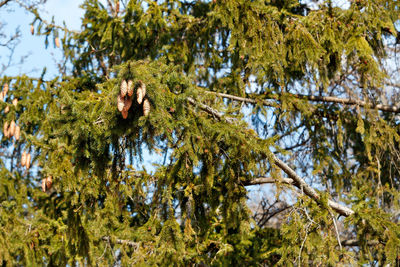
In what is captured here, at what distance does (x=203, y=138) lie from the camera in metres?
4.90

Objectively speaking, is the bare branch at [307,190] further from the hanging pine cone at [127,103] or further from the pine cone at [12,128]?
the pine cone at [12,128]

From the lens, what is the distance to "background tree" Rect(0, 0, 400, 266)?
4535 mm

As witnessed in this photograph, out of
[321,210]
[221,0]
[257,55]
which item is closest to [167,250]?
[321,210]

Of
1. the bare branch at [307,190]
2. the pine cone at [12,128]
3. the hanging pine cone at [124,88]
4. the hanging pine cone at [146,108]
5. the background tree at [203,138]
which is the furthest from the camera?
the pine cone at [12,128]

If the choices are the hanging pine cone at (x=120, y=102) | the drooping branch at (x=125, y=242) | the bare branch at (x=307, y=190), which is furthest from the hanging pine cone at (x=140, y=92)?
the drooping branch at (x=125, y=242)

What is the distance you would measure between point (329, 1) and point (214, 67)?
2.25m

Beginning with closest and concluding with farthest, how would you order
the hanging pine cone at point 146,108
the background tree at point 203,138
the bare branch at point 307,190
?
1. the hanging pine cone at point 146,108
2. the background tree at point 203,138
3. the bare branch at point 307,190

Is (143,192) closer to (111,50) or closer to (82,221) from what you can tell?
(82,221)

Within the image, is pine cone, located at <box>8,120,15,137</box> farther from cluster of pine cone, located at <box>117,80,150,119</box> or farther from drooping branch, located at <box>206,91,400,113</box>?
cluster of pine cone, located at <box>117,80,150,119</box>

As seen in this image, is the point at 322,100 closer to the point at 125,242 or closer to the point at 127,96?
the point at 125,242

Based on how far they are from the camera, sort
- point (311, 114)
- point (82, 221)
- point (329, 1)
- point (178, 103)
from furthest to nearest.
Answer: point (311, 114) < point (329, 1) < point (82, 221) < point (178, 103)

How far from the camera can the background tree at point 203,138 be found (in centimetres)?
454

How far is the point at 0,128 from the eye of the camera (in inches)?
328

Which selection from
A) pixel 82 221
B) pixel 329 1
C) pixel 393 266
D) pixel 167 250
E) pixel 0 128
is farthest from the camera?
pixel 0 128
